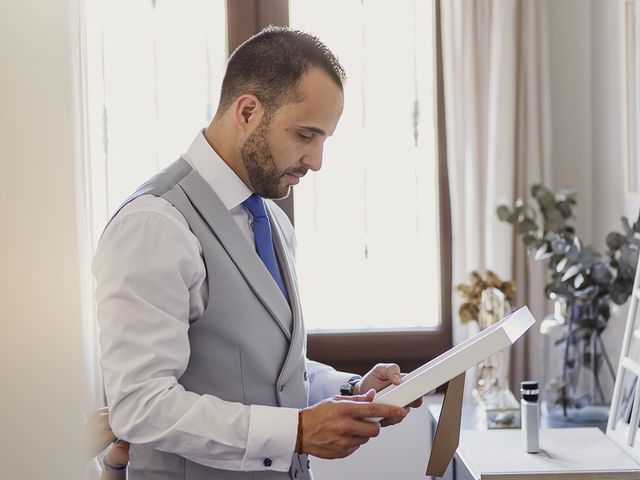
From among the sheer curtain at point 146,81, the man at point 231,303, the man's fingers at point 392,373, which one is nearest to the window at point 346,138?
the sheer curtain at point 146,81

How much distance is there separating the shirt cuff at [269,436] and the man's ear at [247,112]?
558 millimetres

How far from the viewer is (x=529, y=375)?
3457 mm

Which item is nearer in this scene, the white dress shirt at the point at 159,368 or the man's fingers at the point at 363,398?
the white dress shirt at the point at 159,368

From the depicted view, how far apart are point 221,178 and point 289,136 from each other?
0.16 m

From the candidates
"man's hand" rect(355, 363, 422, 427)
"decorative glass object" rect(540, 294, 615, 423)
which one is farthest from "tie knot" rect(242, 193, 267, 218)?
"decorative glass object" rect(540, 294, 615, 423)

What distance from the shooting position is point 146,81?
3465 mm

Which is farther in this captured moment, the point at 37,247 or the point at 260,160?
the point at 260,160

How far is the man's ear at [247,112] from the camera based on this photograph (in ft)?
5.74

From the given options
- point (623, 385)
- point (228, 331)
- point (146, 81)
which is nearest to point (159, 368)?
point (228, 331)

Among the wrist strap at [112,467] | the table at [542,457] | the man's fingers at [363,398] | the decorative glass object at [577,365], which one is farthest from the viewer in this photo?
the decorative glass object at [577,365]

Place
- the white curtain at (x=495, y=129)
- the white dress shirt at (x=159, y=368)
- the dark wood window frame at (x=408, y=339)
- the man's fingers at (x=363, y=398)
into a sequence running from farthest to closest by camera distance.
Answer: the dark wood window frame at (x=408, y=339), the white curtain at (x=495, y=129), the man's fingers at (x=363, y=398), the white dress shirt at (x=159, y=368)

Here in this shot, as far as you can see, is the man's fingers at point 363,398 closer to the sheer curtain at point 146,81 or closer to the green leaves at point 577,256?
the green leaves at point 577,256

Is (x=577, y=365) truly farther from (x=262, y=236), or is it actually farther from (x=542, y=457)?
(x=262, y=236)

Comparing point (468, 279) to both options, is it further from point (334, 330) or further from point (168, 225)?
point (168, 225)
